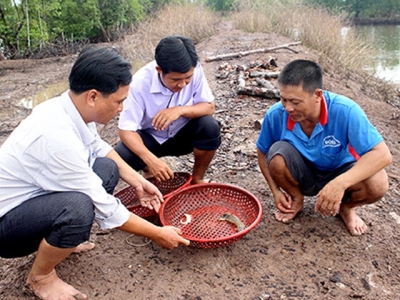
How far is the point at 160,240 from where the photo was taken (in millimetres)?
1938

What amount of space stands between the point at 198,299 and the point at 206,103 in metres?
1.41

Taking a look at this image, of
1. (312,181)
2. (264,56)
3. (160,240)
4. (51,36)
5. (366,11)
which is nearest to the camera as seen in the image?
(160,240)

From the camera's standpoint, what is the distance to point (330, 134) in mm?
2293

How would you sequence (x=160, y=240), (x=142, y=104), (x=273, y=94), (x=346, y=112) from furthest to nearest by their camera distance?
1. (x=273, y=94)
2. (x=142, y=104)
3. (x=346, y=112)
4. (x=160, y=240)

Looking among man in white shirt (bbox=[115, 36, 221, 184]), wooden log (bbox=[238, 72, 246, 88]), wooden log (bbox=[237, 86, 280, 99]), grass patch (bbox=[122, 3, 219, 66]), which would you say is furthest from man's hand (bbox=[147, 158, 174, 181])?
grass patch (bbox=[122, 3, 219, 66])

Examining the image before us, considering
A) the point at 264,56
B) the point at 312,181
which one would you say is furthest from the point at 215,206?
the point at 264,56

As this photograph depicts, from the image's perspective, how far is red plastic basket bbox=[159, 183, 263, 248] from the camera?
2.54 m

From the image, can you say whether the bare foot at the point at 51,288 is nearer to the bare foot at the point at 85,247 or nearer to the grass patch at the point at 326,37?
the bare foot at the point at 85,247

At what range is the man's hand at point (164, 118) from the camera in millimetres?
2586

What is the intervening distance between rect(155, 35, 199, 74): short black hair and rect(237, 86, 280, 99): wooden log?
319cm

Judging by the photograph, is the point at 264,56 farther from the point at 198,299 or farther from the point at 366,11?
the point at 366,11

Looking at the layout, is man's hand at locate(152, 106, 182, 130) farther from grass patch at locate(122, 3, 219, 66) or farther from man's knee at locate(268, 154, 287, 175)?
grass patch at locate(122, 3, 219, 66)

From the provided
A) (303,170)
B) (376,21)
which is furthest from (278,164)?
(376,21)

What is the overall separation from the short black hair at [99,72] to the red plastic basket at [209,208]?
966 mm
